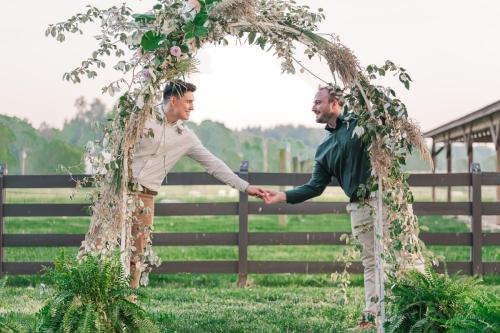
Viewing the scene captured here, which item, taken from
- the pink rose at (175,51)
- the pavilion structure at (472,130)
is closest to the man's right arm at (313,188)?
the pink rose at (175,51)

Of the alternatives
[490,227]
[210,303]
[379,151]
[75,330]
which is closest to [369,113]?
[379,151]

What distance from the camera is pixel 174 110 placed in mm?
4578

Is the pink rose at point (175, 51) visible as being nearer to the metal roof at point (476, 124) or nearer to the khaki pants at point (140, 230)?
the khaki pants at point (140, 230)

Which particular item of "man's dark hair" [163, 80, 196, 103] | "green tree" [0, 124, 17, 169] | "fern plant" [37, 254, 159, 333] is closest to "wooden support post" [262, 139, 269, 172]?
"green tree" [0, 124, 17, 169]

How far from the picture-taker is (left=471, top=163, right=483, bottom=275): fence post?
7758mm

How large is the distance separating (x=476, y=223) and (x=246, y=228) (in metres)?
2.52

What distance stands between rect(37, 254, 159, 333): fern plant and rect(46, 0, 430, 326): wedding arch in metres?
0.24

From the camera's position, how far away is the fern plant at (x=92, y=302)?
11.2ft

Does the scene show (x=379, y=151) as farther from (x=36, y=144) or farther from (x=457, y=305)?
(x=36, y=144)

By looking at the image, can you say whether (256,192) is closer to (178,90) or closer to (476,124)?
(178,90)

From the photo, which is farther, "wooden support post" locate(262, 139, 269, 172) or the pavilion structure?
"wooden support post" locate(262, 139, 269, 172)

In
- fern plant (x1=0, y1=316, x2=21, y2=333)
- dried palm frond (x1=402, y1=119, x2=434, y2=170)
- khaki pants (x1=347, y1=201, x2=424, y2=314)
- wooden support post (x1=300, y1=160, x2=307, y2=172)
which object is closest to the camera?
fern plant (x1=0, y1=316, x2=21, y2=333)

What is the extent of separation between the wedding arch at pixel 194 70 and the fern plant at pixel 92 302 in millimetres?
243

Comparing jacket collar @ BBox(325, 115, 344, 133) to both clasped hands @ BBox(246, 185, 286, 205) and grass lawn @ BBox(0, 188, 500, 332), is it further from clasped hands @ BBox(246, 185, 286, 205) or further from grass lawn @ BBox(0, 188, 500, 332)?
grass lawn @ BBox(0, 188, 500, 332)
